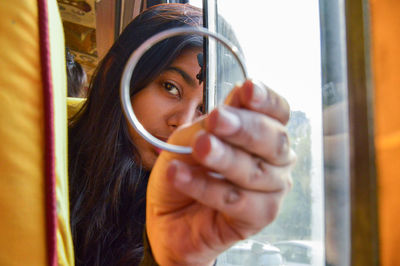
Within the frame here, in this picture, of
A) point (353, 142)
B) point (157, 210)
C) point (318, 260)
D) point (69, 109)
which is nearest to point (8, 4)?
point (157, 210)

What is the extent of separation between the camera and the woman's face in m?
0.96

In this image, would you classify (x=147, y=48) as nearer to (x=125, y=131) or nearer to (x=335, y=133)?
(x=335, y=133)

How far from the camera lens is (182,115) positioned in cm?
95

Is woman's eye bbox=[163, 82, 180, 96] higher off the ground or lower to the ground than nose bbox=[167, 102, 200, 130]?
higher

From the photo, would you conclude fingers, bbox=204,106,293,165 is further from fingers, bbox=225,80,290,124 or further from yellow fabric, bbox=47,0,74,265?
yellow fabric, bbox=47,0,74,265

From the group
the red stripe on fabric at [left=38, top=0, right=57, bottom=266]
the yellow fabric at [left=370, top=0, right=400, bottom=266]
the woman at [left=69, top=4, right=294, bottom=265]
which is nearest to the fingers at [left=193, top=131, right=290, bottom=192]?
the yellow fabric at [left=370, top=0, right=400, bottom=266]

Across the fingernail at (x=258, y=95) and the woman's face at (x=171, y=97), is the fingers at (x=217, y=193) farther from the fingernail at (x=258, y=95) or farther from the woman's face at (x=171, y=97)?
the woman's face at (x=171, y=97)

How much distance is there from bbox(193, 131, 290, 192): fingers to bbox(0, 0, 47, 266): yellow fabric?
0.84 feet

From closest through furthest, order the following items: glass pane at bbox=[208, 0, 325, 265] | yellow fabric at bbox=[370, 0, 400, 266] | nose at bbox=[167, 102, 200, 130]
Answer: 1. yellow fabric at bbox=[370, 0, 400, 266]
2. glass pane at bbox=[208, 0, 325, 265]
3. nose at bbox=[167, 102, 200, 130]

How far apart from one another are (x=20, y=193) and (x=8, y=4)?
0.84ft

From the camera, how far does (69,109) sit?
3.97ft

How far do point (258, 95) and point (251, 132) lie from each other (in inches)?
1.5

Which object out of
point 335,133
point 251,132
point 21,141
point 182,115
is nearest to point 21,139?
point 21,141

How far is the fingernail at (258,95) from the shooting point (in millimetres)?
316
